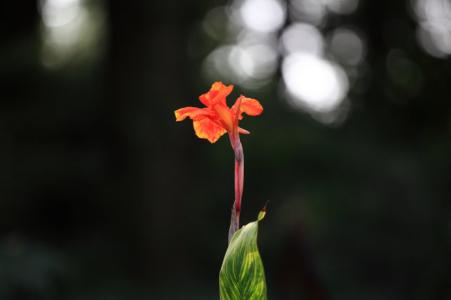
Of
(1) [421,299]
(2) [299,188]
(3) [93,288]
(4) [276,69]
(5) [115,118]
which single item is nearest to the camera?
(1) [421,299]

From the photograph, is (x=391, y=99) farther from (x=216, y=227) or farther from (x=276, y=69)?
(x=276, y=69)

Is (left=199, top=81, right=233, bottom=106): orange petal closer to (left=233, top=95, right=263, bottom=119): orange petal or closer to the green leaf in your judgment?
(left=233, top=95, right=263, bottom=119): orange petal

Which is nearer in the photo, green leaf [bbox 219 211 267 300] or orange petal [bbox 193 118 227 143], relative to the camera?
green leaf [bbox 219 211 267 300]

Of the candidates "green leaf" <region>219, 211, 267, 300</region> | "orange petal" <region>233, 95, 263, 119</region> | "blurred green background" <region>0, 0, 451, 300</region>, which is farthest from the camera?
"blurred green background" <region>0, 0, 451, 300</region>

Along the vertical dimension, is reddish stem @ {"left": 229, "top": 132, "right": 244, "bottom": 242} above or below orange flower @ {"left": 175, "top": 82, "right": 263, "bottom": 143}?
below

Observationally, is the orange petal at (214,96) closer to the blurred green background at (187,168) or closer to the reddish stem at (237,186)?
the reddish stem at (237,186)

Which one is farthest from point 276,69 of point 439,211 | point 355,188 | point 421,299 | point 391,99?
point 421,299

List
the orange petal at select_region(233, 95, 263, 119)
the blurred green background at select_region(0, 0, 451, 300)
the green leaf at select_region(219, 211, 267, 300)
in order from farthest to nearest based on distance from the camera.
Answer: the blurred green background at select_region(0, 0, 451, 300)
the orange petal at select_region(233, 95, 263, 119)
the green leaf at select_region(219, 211, 267, 300)

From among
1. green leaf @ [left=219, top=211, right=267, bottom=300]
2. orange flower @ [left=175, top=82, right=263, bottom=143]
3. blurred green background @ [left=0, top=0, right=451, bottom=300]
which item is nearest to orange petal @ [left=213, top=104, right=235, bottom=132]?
orange flower @ [left=175, top=82, right=263, bottom=143]
